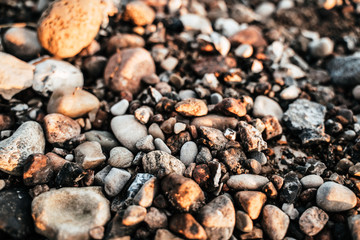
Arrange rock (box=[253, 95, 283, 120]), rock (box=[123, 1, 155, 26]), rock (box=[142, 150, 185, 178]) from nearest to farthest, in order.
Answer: rock (box=[142, 150, 185, 178]), rock (box=[253, 95, 283, 120]), rock (box=[123, 1, 155, 26])

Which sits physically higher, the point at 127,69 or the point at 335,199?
the point at 127,69

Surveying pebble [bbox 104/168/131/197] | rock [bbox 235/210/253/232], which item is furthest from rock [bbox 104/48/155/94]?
rock [bbox 235/210/253/232]

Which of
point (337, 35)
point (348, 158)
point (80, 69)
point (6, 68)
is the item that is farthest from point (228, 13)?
point (6, 68)

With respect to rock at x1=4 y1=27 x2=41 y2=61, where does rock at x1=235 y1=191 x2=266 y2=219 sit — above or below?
below

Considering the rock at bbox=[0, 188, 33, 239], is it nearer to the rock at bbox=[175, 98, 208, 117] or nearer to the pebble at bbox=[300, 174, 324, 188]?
the rock at bbox=[175, 98, 208, 117]

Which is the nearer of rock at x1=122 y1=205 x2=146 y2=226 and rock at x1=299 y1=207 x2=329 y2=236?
rock at x1=122 y1=205 x2=146 y2=226

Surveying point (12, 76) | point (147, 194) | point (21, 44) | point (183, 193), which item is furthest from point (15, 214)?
point (21, 44)

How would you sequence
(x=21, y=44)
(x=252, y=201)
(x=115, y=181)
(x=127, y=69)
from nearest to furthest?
(x=252, y=201)
(x=115, y=181)
(x=127, y=69)
(x=21, y=44)

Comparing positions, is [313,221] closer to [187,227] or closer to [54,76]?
[187,227]
